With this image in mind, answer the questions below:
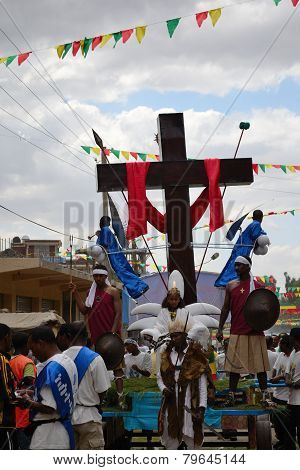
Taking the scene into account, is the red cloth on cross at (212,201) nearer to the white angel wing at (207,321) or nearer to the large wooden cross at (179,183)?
the large wooden cross at (179,183)

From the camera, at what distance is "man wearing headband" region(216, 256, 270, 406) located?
904cm

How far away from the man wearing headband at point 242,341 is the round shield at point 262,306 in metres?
0.26

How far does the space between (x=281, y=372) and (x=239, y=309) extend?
2923 mm

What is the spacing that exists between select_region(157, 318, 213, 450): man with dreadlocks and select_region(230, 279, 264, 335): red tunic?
1243mm

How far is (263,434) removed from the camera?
26.4 ft

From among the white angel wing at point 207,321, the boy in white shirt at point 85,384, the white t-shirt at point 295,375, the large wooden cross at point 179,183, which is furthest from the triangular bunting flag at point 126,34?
the boy in white shirt at point 85,384

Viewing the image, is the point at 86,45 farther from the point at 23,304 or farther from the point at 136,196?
the point at 23,304

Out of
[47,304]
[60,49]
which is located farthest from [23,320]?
[47,304]

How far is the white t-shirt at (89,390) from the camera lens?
6.75 m

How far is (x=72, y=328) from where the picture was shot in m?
6.67

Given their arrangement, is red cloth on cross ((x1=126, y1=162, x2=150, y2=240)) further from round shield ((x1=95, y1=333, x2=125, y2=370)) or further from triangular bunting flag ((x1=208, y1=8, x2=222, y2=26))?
round shield ((x1=95, y1=333, x2=125, y2=370))

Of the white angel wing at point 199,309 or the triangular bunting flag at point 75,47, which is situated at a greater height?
the triangular bunting flag at point 75,47

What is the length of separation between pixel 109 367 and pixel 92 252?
110 inches

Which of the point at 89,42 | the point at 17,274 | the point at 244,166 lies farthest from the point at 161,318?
the point at 17,274
